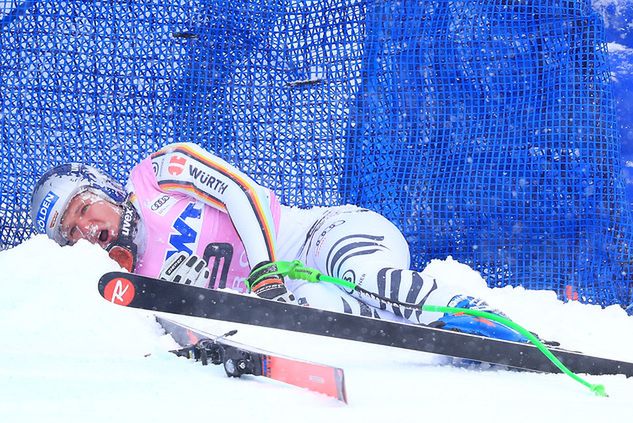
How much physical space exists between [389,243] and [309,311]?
0.89 meters

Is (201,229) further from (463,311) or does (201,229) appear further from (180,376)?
(180,376)

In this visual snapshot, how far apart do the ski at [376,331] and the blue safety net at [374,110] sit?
60.2 inches

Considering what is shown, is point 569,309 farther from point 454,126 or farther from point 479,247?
point 454,126

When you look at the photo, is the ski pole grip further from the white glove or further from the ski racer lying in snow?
the white glove

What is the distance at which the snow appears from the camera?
4.45ft

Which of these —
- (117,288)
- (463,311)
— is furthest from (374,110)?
(117,288)

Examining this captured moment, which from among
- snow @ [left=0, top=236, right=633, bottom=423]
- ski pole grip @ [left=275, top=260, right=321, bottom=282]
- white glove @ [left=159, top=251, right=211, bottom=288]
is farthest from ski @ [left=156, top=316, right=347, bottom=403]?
white glove @ [left=159, top=251, right=211, bottom=288]

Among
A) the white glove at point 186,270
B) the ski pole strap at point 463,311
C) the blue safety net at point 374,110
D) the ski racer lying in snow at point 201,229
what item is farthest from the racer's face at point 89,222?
the blue safety net at point 374,110

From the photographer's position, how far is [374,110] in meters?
3.75

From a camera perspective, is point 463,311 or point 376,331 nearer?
point 376,331

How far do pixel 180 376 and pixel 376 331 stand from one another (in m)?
0.51

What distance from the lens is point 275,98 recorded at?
3830mm

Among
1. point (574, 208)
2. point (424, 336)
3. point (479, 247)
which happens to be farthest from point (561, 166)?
point (424, 336)

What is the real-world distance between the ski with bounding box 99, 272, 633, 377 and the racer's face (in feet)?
2.82
